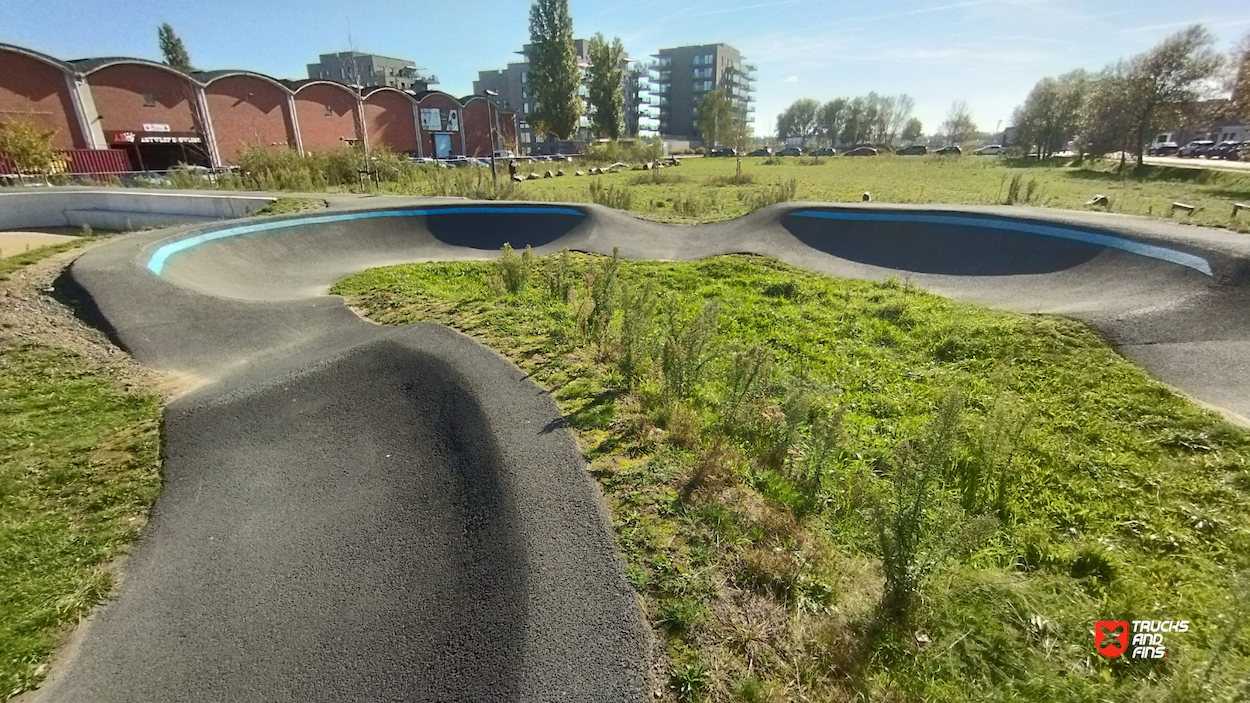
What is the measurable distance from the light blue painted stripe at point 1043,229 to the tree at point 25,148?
38062 millimetres

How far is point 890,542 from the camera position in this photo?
4016mm

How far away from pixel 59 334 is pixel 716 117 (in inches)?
2870

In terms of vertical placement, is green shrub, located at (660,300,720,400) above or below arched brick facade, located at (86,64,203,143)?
below

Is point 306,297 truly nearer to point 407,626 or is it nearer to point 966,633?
point 407,626

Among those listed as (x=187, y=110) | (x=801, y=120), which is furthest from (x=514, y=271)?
(x=801, y=120)

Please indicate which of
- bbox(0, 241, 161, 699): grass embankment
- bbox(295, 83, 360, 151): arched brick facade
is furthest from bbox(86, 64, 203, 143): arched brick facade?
bbox(0, 241, 161, 699): grass embankment

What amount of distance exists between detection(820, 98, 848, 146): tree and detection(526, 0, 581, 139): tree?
259 ft

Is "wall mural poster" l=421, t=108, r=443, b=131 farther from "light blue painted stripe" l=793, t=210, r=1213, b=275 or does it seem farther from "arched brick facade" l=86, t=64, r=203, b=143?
"light blue painted stripe" l=793, t=210, r=1213, b=275

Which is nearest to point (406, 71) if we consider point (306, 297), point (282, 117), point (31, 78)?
point (282, 117)

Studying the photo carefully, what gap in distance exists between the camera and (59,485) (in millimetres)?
5500

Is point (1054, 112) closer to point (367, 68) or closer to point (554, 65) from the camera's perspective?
point (554, 65)

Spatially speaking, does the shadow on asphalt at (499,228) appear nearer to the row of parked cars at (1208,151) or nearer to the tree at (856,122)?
the row of parked cars at (1208,151)

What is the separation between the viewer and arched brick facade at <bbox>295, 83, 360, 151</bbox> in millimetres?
45219

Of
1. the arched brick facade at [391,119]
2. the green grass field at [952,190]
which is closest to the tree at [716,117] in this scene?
the green grass field at [952,190]
